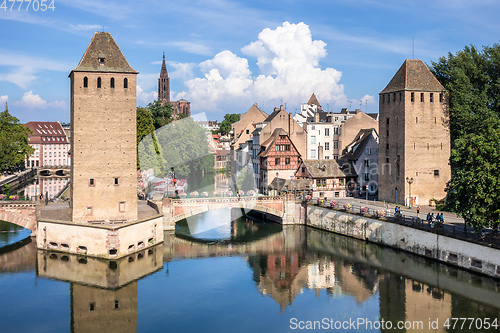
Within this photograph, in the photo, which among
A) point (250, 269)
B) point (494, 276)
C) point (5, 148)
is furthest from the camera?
point (5, 148)

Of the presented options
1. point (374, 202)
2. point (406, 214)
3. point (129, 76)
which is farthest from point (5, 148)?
point (406, 214)

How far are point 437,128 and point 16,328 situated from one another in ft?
134

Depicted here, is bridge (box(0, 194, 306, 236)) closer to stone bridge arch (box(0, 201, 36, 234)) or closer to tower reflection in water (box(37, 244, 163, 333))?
stone bridge arch (box(0, 201, 36, 234))

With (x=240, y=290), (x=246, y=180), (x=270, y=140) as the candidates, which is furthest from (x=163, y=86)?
(x=240, y=290)

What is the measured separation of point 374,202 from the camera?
53.6m

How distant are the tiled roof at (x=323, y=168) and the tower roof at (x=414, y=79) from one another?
12.2 meters

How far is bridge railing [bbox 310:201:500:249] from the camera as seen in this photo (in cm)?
3372

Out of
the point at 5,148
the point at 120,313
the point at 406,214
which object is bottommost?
the point at 120,313

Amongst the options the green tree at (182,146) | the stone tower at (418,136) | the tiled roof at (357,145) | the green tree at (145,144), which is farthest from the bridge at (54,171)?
the stone tower at (418,136)

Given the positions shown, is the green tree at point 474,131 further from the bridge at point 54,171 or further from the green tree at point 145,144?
the bridge at point 54,171

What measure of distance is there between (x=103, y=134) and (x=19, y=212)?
10935mm

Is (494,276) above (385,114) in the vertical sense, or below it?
below

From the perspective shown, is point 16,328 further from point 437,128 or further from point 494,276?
point 437,128

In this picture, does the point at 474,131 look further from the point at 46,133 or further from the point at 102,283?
the point at 46,133
